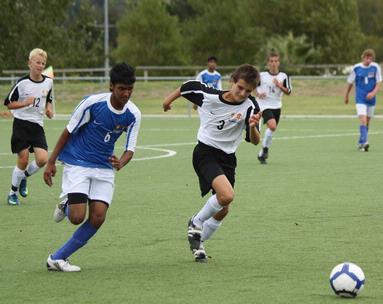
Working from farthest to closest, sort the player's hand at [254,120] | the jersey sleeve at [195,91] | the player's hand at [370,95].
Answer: the player's hand at [370,95]
the jersey sleeve at [195,91]
the player's hand at [254,120]

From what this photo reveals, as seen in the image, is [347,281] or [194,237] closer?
[347,281]

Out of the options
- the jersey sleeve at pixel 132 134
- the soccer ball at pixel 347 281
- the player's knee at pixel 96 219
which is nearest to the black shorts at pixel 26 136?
the jersey sleeve at pixel 132 134

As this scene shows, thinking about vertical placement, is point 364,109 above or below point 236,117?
below

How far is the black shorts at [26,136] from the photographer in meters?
14.9

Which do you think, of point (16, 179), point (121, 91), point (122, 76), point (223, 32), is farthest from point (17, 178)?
point (223, 32)

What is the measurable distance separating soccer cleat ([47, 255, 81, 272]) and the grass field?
0.07 metres

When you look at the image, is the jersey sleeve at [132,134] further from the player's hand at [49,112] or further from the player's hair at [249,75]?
the player's hand at [49,112]

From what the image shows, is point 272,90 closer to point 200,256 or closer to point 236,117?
point 236,117

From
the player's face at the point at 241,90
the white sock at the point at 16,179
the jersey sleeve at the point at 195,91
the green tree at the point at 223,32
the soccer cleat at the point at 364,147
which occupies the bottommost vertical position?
the green tree at the point at 223,32

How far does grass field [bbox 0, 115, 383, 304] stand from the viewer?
8.53m

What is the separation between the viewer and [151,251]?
Result: 34.5 ft

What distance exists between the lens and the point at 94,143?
957 centimetres

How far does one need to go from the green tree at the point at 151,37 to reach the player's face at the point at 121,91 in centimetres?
7075

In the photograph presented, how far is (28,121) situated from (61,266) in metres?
5.87
